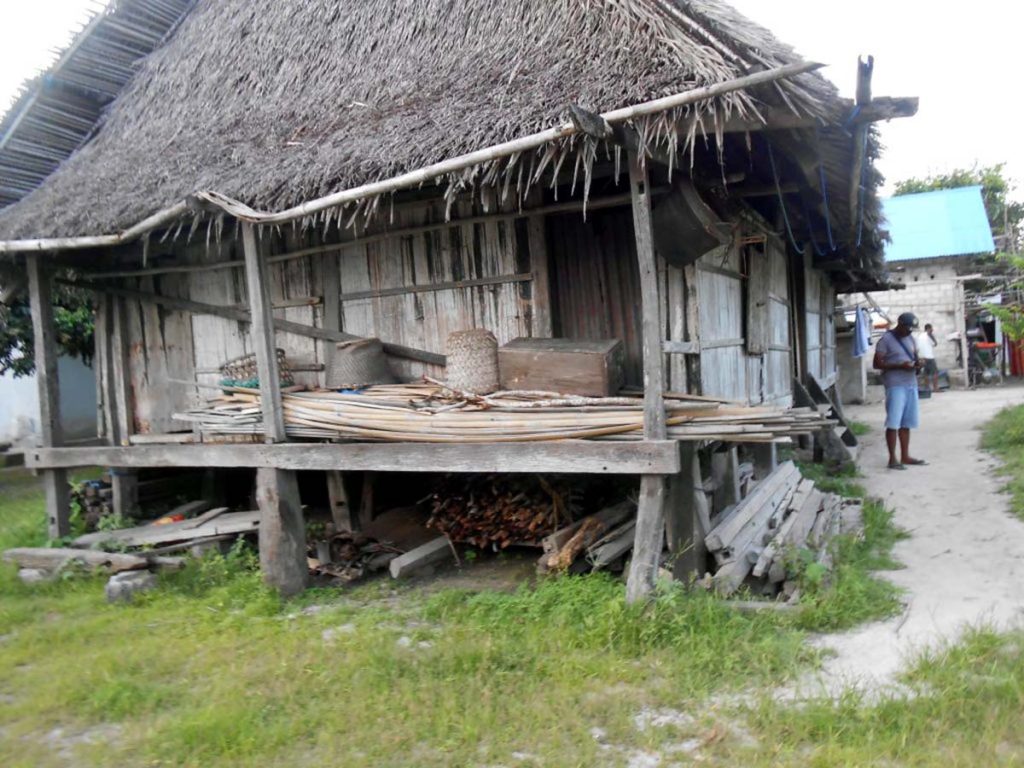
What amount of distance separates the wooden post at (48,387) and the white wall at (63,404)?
808 centimetres

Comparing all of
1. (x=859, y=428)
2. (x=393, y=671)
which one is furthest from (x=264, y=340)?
(x=859, y=428)

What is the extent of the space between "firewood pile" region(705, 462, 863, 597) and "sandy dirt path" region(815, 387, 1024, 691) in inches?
19.6

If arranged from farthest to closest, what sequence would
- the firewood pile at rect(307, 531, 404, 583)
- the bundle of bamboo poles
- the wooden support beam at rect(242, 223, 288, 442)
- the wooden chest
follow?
1. the firewood pile at rect(307, 531, 404, 583)
2. the wooden support beam at rect(242, 223, 288, 442)
3. the wooden chest
4. the bundle of bamboo poles

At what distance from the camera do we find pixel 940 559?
16.9 feet

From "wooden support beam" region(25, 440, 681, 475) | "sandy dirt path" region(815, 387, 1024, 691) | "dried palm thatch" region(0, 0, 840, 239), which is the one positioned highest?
"dried palm thatch" region(0, 0, 840, 239)

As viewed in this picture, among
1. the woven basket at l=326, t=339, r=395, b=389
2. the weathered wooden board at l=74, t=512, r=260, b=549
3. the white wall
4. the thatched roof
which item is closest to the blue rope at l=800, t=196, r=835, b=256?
the woven basket at l=326, t=339, r=395, b=389

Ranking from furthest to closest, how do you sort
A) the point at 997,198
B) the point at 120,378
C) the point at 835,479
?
the point at 997,198, the point at 835,479, the point at 120,378

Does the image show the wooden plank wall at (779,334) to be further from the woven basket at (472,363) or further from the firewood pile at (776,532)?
the woven basket at (472,363)

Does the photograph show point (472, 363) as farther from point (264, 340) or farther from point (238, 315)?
point (238, 315)

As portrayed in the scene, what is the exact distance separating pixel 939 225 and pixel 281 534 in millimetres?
21157

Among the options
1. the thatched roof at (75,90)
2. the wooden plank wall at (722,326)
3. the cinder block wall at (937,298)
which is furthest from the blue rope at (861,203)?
the cinder block wall at (937,298)

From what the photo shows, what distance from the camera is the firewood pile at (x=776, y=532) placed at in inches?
181

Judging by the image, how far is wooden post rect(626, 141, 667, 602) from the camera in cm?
420

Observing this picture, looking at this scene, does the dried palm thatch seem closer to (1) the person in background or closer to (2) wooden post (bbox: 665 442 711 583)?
(2) wooden post (bbox: 665 442 711 583)
